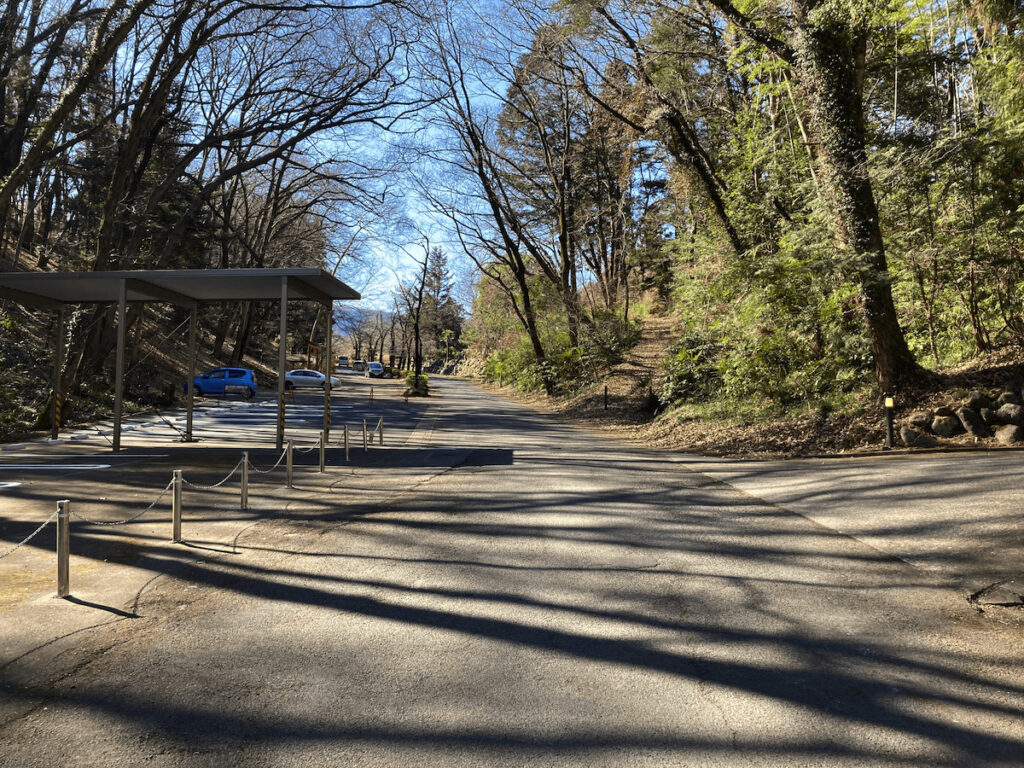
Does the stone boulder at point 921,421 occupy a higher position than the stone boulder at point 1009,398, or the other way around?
the stone boulder at point 1009,398

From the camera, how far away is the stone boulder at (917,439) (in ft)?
37.6

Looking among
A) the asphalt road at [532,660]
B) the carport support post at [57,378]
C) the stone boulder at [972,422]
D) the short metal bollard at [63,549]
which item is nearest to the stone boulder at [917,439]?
the stone boulder at [972,422]

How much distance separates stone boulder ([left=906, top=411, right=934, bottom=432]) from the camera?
11.9m

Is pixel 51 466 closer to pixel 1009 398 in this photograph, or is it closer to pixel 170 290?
pixel 170 290

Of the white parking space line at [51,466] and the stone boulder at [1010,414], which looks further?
the white parking space line at [51,466]

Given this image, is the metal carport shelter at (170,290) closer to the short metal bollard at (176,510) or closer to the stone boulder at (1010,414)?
the short metal bollard at (176,510)

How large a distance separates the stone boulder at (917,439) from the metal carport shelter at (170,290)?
1114cm

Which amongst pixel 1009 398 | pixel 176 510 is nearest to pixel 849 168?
pixel 1009 398

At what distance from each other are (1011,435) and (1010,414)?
51 cm

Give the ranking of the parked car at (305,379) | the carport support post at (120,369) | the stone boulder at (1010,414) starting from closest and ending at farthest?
1. the stone boulder at (1010,414)
2. the carport support post at (120,369)
3. the parked car at (305,379)

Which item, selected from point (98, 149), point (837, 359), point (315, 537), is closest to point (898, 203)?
point (837, 359)

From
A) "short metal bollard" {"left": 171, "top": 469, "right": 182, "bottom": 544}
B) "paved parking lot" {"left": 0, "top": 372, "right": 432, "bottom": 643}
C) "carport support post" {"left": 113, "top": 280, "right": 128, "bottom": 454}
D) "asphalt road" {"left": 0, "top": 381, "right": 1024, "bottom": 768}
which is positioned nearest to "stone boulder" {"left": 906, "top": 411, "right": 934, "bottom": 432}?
"asphalt road" {"left": 0, "top": 381, "right": 1024, "bottom": 768}

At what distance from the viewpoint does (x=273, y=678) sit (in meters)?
4.04

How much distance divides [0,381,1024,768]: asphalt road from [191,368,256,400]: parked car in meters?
27.5
